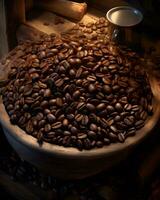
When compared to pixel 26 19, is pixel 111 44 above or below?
above

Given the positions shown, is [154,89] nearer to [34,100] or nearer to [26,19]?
[34,100]

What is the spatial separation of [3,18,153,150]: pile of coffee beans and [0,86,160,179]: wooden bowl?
2 centimetres

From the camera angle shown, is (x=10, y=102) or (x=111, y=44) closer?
(x=10, y=102)

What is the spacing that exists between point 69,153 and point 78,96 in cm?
25

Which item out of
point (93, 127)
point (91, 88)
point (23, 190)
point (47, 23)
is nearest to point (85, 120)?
point (93, 127)

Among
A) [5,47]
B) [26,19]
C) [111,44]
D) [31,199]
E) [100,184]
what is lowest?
[31,199]

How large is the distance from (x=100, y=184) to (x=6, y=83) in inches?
27.6

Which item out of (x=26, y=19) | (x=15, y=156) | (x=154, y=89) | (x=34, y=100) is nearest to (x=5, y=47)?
(x=26, y=19)

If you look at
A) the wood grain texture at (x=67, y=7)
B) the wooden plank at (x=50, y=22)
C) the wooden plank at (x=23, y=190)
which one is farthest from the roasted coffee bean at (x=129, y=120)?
the wood grain texture at (x=67, y=7)

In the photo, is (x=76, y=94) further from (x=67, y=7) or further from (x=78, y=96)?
(x=67, y=7)

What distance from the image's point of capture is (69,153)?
5.22 feet

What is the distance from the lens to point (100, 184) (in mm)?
2016

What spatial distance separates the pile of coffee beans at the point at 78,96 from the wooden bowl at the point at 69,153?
0.08ft

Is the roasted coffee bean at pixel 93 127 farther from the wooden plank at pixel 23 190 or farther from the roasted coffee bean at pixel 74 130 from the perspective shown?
the wooden plank at pixel 23 190
